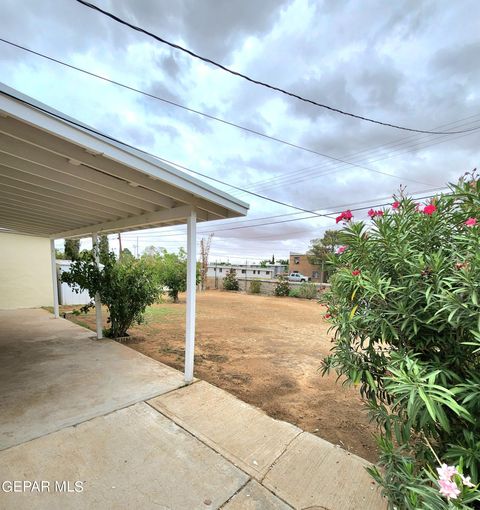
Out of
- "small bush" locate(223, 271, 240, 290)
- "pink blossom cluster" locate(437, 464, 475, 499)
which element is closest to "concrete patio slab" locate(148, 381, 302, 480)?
"pink blossom cluster" locate(437, 464, 475, 499)

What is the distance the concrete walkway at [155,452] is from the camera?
1828 millimetres

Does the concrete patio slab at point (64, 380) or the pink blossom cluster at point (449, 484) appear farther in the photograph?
the concrete patio slab at point (64, 380)

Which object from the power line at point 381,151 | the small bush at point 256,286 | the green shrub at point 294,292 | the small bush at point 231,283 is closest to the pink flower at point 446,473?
the power line at point 381,151

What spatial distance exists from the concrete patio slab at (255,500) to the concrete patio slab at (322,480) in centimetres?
6

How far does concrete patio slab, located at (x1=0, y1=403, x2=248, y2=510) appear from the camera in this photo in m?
1.78

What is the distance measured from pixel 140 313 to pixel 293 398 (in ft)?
12.8

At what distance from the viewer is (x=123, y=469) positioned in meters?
2.06

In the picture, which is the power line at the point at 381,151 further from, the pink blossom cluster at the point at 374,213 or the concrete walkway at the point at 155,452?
the concrete walkway at the point at 155,452

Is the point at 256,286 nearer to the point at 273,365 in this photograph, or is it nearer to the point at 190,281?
the point at 273,365

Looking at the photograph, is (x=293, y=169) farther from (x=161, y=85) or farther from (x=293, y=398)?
(x=293, y=398)

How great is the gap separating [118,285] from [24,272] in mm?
6121

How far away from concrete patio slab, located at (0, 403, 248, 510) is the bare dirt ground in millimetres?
1135

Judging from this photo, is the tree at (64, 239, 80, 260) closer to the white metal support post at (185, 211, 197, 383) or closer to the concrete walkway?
the concrete walkway

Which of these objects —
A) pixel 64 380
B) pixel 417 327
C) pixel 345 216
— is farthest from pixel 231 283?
pixel 417 327
